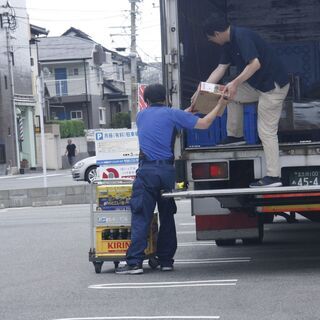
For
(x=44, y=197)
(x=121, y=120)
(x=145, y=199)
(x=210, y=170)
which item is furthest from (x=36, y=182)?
(x=121, y=120)

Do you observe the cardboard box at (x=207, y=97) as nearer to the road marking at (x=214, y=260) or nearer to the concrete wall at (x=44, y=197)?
the road marking at (x=214, y=260)

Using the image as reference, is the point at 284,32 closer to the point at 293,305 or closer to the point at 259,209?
the point at 259,209

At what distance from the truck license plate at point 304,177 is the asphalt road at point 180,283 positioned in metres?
0.88

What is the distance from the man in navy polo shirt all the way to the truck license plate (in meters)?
0.23

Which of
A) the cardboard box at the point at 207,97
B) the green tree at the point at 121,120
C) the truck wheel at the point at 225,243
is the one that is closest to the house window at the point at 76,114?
the green tree at the point at 121,120

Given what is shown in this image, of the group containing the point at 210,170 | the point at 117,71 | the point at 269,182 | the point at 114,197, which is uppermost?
the point at 117,71

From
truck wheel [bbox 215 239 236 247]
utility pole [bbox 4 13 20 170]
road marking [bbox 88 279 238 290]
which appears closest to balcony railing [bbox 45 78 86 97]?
utility pole [bbox 4 13 20 170]

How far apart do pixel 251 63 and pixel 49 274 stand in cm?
315

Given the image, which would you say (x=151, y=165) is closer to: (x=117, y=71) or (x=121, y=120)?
(x=121, y=120)

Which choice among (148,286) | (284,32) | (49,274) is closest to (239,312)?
(148,286)

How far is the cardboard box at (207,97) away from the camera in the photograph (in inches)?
360

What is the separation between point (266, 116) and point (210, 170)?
2.44ft

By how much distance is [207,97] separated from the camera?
9289mm

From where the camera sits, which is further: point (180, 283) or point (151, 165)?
point (151, 165)
